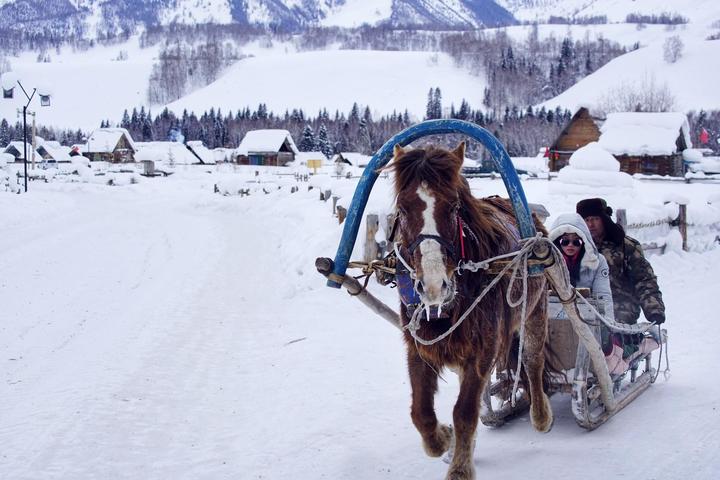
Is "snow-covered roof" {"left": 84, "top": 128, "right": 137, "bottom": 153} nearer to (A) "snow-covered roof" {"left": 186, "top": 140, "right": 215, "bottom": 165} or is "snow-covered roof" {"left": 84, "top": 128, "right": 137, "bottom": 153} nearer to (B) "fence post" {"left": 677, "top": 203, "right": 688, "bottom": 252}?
(A) "snow-covered roof" {"left": 186, "top": 140, "right": 215, "bottom": 165}

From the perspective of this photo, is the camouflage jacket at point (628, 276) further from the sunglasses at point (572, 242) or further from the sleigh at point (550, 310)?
the sunglasses at point (572, 242)

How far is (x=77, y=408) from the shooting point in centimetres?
633

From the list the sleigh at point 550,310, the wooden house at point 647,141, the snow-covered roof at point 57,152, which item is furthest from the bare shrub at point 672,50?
the sleigh at point 550,310

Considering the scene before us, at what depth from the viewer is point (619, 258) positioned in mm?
6852

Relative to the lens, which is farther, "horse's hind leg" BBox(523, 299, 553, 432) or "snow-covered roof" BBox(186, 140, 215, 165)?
"snow-covered roof" BBox(186, 140, 215, 165)

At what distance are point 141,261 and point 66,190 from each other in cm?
3497

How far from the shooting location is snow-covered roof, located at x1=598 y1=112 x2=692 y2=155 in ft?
144

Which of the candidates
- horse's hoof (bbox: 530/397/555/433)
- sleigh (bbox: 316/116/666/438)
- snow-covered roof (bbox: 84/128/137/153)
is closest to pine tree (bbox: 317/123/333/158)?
snow-covered roof (bbox: 84/128/137/153)

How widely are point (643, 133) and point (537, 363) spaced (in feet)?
142

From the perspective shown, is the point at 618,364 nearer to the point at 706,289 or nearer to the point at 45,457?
the point at 45,457

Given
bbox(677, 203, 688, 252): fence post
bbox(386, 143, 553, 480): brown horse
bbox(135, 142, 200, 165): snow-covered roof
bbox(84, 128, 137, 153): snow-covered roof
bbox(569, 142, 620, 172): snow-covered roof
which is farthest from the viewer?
bbox(84, 128, 137, 153): snow-covered roof

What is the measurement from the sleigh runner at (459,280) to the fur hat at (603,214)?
1526 millimetres

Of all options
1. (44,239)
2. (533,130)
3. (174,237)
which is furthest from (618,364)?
(533,130)

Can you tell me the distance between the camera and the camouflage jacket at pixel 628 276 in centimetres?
670
